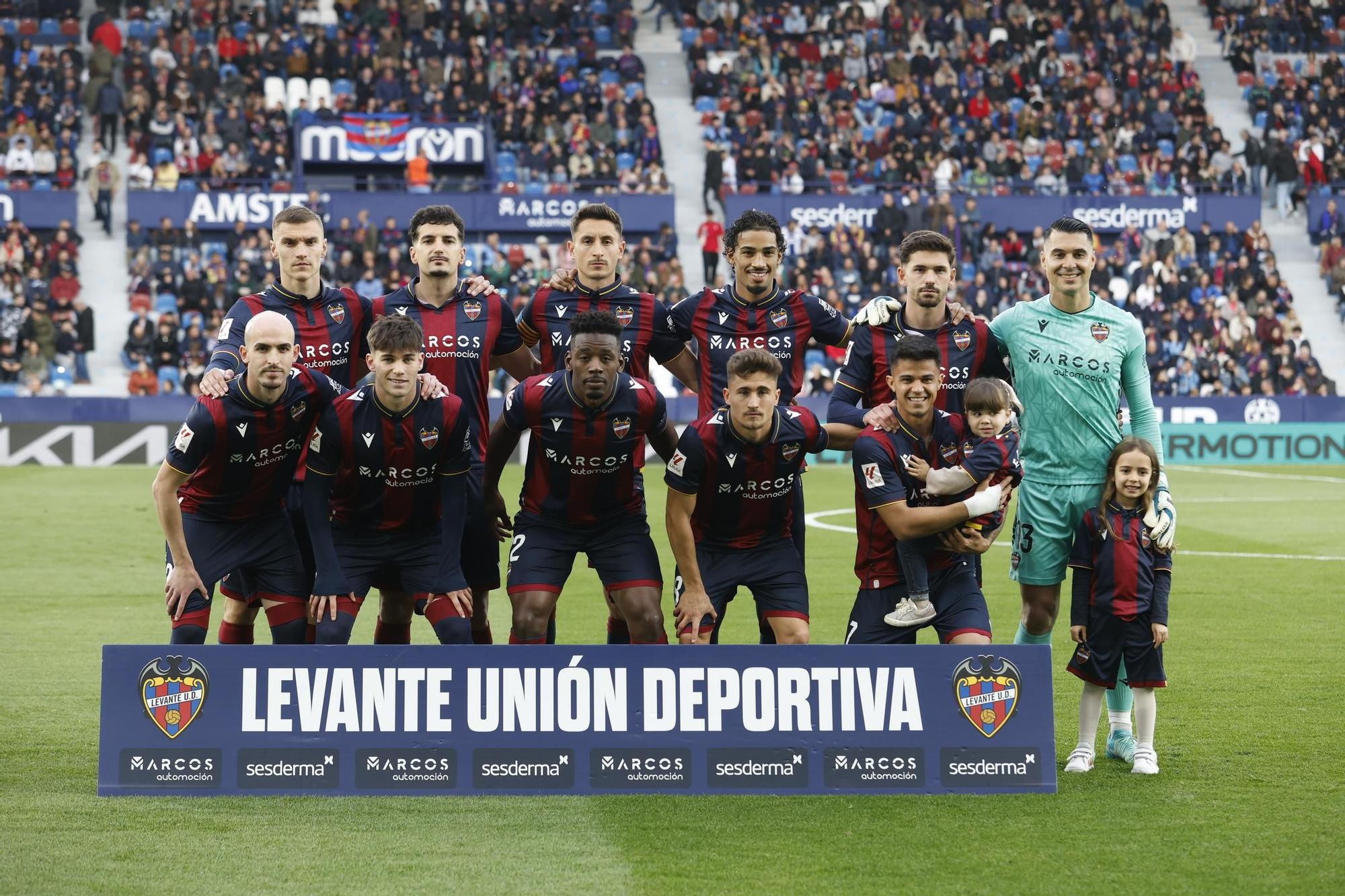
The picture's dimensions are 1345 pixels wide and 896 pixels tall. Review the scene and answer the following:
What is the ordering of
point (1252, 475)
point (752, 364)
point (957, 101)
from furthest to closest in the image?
1. point (957, 101)
2. point (1252, 475)
3. point (752, 364)

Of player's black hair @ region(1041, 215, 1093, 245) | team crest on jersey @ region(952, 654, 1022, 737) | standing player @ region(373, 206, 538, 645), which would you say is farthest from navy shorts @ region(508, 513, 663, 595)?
player's black hair @ region(1041, 215, 1093, 245)

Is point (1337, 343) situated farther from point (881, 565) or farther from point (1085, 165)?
point (881, 565)

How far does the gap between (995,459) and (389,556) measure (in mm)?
2756

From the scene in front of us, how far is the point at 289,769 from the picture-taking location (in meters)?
6.04

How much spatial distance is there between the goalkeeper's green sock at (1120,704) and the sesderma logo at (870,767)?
1.35 metres

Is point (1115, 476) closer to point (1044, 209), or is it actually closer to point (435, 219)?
point (435, 219)

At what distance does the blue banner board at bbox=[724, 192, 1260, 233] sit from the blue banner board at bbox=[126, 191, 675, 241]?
2529mm

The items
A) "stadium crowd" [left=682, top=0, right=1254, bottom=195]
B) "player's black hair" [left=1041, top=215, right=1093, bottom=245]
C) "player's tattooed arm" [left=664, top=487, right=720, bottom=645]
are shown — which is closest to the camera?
"player's tattooed arm" [left=664, top=487, right=720, bottom=645]

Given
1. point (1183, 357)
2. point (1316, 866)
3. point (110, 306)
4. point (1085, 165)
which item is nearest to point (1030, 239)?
point (1085, 165)

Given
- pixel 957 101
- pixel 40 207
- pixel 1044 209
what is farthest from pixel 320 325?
pixel 957 101

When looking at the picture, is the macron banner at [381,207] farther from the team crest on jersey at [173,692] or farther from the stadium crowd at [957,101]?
the team crest on jersey at [173,692]

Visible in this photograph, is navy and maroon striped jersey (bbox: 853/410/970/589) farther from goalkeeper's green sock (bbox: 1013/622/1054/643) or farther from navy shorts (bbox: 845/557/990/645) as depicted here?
goalkeeper's green sock (bbox: 1013/622/1054/643)

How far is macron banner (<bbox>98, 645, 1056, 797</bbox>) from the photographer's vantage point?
6035 millimetres

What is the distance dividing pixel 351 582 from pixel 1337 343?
98.9ft
